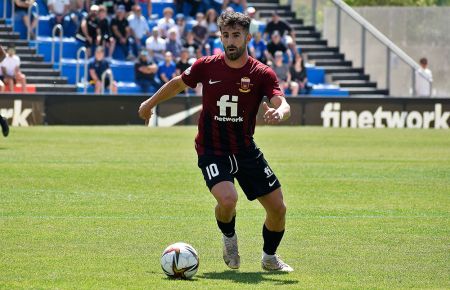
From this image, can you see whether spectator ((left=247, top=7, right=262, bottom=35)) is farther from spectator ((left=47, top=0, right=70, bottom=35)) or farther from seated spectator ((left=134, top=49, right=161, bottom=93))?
spectator ((left=47, top=0, right=70, bottom=35))

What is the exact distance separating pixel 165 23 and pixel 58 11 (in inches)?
127

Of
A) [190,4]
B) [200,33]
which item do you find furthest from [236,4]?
[200,33]

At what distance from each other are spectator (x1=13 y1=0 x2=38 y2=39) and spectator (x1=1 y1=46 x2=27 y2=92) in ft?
8.43

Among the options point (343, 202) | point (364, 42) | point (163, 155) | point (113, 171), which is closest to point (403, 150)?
point (163, 155)

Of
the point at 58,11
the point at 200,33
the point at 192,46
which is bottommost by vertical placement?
the point at 192,46

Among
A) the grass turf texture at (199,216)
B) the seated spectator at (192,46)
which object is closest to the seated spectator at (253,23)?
the seated spectator at (192,46)

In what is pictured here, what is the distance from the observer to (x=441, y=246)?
35.4ft

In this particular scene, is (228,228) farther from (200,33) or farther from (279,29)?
(279,29)

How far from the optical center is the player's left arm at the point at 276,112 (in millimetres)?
8797

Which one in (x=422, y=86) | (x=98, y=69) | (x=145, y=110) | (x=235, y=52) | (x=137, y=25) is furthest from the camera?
(x=422, y=86)

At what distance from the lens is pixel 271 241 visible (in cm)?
950

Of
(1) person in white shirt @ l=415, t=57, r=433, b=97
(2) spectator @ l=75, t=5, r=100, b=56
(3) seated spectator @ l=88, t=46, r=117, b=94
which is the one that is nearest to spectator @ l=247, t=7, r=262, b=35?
(2) spectator @ l=75, t=5, r=100, b=56

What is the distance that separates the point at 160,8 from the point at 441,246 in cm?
2662

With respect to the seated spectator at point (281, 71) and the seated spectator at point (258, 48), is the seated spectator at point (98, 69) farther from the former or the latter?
the seated spectator at point (281, 71)
